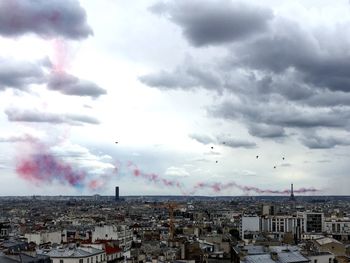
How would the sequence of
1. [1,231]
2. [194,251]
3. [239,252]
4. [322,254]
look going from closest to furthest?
1. [239,252]
2. [322,254]
3. [194,251]
4. [1,231]

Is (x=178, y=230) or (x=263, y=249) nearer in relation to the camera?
(x=263, y=249)

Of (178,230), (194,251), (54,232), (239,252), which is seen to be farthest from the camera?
(178,230)

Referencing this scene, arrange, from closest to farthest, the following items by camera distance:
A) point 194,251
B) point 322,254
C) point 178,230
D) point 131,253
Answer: point 322,254 → point 194,251 → point 131,253 → point 178,230

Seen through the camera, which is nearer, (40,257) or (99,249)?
(40,257)

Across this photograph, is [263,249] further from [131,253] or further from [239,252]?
[131,253]

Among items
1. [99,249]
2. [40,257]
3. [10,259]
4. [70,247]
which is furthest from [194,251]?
[10,259]

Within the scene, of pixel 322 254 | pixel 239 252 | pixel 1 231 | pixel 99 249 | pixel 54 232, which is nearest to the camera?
pixel 239 252

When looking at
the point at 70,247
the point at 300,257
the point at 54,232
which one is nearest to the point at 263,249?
the point at 300,257

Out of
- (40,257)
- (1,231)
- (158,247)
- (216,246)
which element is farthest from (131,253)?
(1,231)

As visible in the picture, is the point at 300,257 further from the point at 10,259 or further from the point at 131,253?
the point at 131,253
